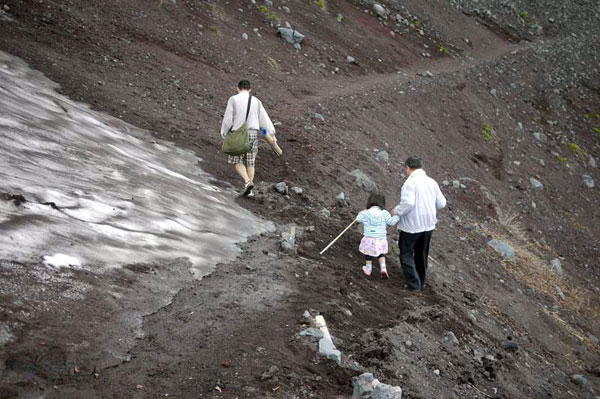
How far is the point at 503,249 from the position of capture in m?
12.6

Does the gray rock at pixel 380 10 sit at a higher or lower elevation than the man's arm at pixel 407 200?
higher

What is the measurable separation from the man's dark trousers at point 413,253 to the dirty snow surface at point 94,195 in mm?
1868

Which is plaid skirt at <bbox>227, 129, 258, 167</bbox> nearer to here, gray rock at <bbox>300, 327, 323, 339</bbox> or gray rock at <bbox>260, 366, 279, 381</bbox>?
gray rock at <bbox>300, 327, 323, 339</bbox>

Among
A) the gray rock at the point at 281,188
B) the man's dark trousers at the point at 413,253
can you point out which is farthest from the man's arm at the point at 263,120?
the man's dark trousers at the point at 413,253

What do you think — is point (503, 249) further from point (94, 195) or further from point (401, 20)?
point (401, 20)

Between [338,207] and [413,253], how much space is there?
7.83 feet

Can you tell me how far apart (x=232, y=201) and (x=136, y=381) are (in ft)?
15.1

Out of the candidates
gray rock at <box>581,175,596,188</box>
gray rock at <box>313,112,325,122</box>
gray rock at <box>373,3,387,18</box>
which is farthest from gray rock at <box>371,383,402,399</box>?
gray rock at <box>373,3,387,18</box>

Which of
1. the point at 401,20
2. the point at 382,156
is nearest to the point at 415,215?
the point at 382,156

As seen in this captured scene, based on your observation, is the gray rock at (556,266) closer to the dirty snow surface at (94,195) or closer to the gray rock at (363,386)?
the dirty snow surface at (94,195)

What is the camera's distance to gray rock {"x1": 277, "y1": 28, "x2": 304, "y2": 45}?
19.8m

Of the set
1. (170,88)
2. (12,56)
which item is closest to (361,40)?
(170,88)

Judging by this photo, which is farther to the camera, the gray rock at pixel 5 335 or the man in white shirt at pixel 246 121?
the man in white shirt at pixel 246 121

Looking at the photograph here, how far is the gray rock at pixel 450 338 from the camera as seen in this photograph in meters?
6.95
